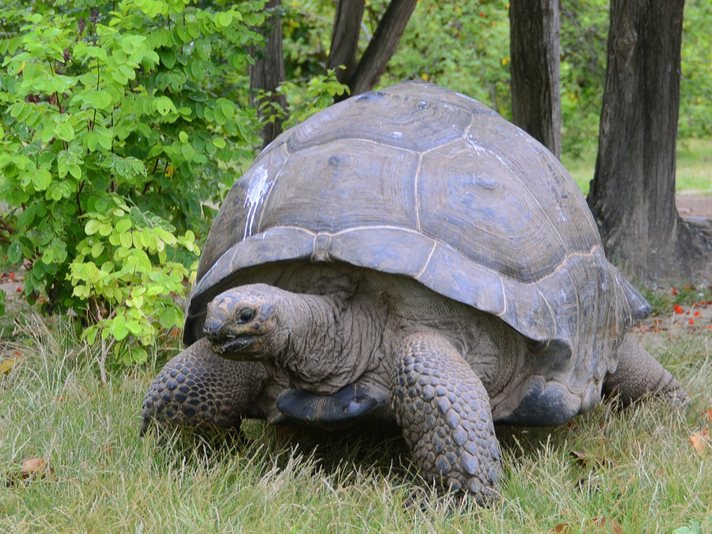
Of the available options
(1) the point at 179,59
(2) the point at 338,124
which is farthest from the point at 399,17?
(2) the point at 338,124

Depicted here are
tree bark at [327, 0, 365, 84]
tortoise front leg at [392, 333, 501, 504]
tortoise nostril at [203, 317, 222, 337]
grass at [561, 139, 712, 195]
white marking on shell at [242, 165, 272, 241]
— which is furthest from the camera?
grass at [561, 139, 712, 195]

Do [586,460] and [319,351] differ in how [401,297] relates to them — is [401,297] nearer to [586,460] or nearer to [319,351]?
[319,351]

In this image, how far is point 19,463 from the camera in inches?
102

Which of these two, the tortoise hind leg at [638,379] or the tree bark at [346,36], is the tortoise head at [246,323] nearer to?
the tortoise hind leg at [638,379]

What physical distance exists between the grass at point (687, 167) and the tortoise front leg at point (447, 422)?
29.6ft

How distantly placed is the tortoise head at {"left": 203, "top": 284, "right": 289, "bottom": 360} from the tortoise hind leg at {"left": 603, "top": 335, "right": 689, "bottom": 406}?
1758mm

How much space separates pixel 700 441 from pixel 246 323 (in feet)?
5.91

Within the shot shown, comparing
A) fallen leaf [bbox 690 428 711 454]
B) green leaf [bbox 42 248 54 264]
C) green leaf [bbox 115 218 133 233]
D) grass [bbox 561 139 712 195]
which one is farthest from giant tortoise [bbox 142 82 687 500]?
grass [bbox 561 139 712 195]

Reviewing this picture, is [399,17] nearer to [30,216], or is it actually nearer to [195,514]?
[30,216]

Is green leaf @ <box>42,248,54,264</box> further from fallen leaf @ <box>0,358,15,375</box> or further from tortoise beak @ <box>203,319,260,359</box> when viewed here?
tortoise beak @ <box>203,319,260,359</box>

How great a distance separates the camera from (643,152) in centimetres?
559

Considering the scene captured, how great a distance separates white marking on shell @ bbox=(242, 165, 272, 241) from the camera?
2662 mm

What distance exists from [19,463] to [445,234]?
5.39 ft

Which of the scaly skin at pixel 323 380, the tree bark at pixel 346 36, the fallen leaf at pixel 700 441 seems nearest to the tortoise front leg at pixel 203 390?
the scaly skin at pixel 323 380
